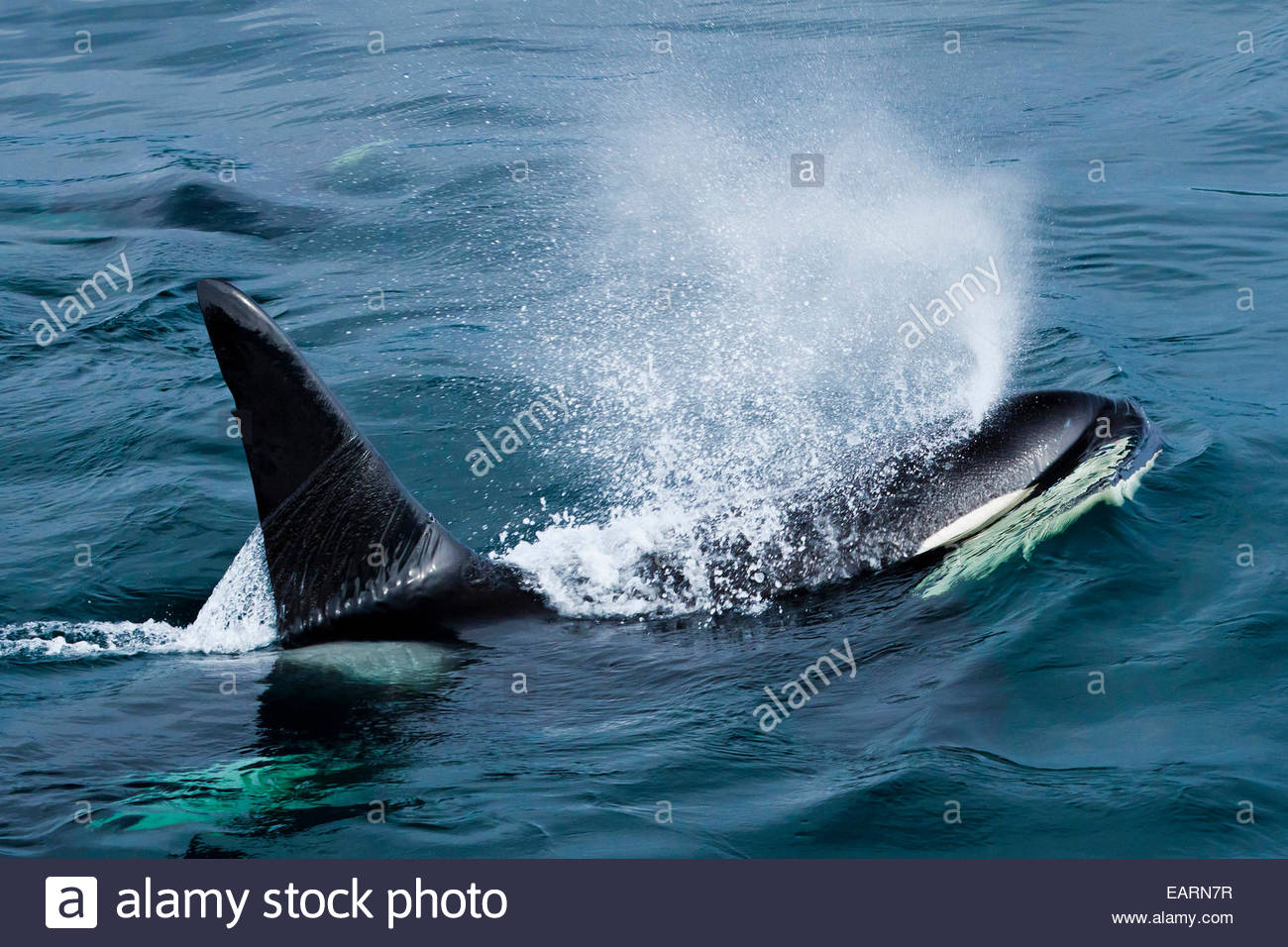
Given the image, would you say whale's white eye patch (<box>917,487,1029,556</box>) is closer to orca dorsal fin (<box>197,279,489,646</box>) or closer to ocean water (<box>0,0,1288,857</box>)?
ocean water (<box>0,0,1288,857</box>)

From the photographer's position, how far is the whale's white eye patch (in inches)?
354

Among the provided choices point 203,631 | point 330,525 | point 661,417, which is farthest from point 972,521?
point 203,631

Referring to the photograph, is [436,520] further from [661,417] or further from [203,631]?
[661,417]

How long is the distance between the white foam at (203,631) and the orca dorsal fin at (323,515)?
0.41 metres

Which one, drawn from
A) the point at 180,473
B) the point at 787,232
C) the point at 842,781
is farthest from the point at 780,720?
the point at 787,232

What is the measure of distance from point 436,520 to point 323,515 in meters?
0.95

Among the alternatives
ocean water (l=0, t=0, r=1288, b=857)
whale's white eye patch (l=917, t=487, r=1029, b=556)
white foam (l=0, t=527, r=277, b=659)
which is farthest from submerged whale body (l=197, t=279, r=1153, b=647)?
white foam (l=0, t=527, r=277, b=659)

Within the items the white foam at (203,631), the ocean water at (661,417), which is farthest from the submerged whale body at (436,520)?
the white foam at (203,631)

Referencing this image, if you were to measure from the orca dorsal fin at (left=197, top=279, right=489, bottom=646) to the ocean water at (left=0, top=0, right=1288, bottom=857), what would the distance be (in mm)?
345

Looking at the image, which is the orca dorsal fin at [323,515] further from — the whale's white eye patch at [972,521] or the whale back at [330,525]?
the whale's white eye patch at [972,521]

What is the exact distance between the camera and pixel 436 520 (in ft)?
29.3

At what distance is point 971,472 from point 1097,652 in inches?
56.9

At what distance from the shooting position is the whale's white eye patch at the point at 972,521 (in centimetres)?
899

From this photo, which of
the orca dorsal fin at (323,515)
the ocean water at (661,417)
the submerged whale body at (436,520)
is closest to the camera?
the ocean water at (661,417)
